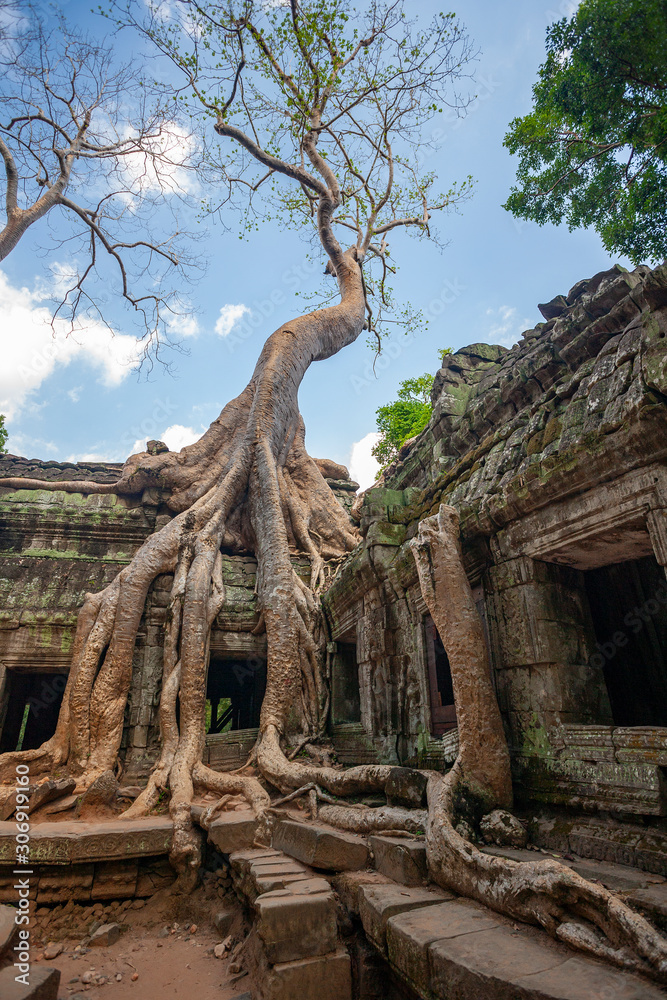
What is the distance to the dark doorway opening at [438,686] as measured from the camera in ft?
14.2

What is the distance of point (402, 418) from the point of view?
17.0 m

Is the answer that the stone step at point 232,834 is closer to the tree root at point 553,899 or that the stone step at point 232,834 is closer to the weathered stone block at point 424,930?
the tree root at point 553,899

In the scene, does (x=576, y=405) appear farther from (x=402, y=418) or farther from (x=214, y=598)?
(x=402, y=418)

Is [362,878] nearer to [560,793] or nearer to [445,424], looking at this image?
[560,793]

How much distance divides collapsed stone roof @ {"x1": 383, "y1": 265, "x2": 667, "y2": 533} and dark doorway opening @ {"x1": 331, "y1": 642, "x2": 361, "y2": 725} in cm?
274

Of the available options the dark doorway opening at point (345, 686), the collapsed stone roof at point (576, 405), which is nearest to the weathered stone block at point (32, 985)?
the collapsed stone roof at point (576, 405)

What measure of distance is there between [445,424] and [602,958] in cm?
615

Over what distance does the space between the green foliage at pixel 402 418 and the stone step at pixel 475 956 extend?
46.2 feet

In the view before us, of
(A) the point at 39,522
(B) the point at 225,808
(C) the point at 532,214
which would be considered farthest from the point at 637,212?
(A) the point at 39,522

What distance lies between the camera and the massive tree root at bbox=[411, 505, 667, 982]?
185 centimetres

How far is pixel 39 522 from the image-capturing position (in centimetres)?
845

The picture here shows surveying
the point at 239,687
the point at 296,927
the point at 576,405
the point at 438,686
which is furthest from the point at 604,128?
the point at 239,687

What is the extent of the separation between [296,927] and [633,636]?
11.2 ft

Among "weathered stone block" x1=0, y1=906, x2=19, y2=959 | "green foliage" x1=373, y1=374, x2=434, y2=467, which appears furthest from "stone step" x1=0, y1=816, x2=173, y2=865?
"green foliage" x1=373, y1=374, x2=434, y2=467
